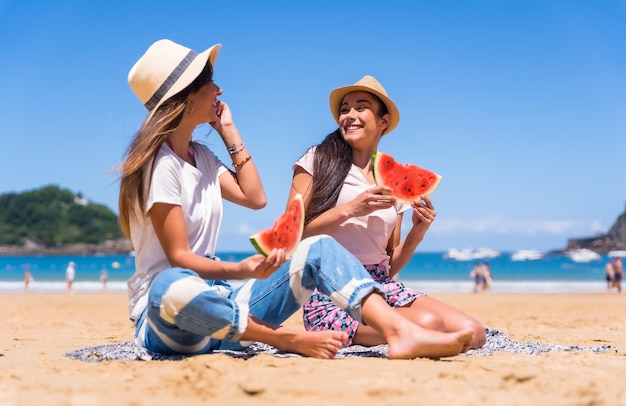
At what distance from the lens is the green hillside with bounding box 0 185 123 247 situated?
11675cm

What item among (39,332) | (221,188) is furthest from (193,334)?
(39,332)

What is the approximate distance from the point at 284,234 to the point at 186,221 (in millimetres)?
605

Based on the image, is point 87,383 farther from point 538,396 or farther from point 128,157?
point 538,396

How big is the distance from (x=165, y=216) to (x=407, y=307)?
1.78 meters

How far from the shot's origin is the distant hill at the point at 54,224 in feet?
380

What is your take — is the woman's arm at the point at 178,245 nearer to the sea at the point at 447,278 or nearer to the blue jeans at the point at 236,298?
the blue jeans at the point at 236,298

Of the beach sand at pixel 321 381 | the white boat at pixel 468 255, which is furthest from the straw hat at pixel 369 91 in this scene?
the white boat at pixel 468 255

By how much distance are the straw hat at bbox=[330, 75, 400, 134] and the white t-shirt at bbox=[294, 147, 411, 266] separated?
47 centimetres

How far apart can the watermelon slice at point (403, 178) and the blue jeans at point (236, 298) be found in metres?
0.97

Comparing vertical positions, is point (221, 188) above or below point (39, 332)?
above

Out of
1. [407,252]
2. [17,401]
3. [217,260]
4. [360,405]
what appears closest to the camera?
[360,405]

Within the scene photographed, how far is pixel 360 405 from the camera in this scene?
260 cm

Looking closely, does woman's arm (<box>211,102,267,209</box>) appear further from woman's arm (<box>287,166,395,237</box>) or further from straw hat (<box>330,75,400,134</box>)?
straw hat (<box>330,75,400,134</box>)

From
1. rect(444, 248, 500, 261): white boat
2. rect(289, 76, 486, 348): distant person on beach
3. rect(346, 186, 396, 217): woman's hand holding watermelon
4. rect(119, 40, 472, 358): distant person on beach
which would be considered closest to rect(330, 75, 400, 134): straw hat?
rect(289, 76, 486, 348): distant person on beach
